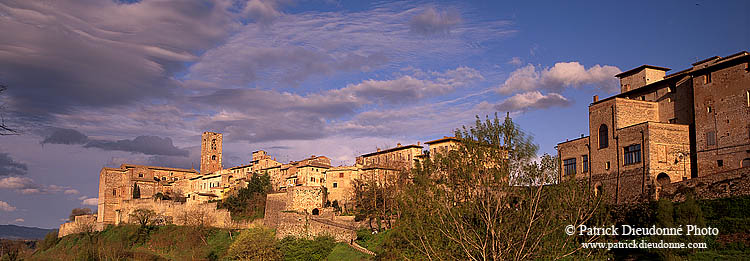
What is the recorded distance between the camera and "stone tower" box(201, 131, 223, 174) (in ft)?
358

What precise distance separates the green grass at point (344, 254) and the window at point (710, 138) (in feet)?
78.0

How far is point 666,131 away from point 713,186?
6.01m

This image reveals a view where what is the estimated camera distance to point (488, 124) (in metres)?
16.8

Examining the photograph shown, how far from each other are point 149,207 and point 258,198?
21.9 meters

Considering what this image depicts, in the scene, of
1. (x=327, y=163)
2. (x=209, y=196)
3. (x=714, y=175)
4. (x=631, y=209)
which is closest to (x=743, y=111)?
(x=714, y=175)

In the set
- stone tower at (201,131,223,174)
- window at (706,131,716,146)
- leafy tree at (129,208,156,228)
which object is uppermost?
stone tower at (201,131,223,174)

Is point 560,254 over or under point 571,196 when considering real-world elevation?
under

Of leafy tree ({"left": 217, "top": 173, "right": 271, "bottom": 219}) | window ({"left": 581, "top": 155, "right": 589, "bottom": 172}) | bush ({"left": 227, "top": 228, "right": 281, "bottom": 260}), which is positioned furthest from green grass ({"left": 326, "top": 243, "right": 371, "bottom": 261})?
leafy tree ({"left": 217, "top": 173, "right": 271, "bottom": 219})

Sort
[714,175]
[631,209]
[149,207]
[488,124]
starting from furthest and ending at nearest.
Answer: [149,207]
[631,209]
[714,175]
[488,124]

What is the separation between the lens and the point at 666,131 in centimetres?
3753

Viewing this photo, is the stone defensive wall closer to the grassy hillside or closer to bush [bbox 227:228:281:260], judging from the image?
the grassy hillside

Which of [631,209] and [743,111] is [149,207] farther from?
[743,111]

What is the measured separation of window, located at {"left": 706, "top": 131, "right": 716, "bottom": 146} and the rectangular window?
397cm

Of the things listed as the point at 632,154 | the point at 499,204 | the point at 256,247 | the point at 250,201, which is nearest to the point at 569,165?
the point at 632,154
